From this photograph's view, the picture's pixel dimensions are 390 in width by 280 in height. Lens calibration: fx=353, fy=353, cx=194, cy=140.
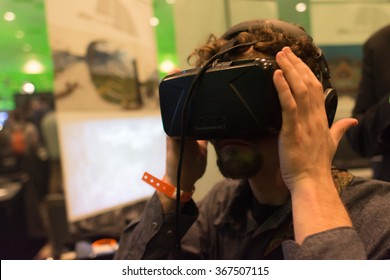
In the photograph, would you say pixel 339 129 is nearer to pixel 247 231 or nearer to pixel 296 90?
pixel 296 90

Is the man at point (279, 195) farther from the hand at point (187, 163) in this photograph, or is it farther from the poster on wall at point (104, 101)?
the poster on wall at point (104, 101)

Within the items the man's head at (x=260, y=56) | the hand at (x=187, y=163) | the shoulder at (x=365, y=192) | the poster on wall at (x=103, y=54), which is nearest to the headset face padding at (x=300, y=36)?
the man's head at (x=260, y=56)

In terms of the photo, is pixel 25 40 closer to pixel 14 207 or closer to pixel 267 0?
pixel 14 207

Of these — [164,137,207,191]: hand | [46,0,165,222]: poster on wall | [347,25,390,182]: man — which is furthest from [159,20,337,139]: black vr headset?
[46,0,165,222]: poster on wall

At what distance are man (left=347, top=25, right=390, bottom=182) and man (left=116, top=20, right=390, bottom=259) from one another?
0.18 meters

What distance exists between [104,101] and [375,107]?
81cm

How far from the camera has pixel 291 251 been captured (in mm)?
476

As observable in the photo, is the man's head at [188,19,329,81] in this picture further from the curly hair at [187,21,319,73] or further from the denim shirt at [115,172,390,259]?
the denim shirt at [115,172,390,259]

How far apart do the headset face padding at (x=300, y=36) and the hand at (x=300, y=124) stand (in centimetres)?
7

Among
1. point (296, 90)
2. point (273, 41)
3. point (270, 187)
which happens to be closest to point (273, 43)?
point (273, 41)

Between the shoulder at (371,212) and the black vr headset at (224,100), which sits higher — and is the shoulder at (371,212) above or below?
below

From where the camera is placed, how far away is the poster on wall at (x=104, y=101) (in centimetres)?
107

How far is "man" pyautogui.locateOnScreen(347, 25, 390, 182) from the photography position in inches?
28.1

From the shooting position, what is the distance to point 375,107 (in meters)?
0.73
